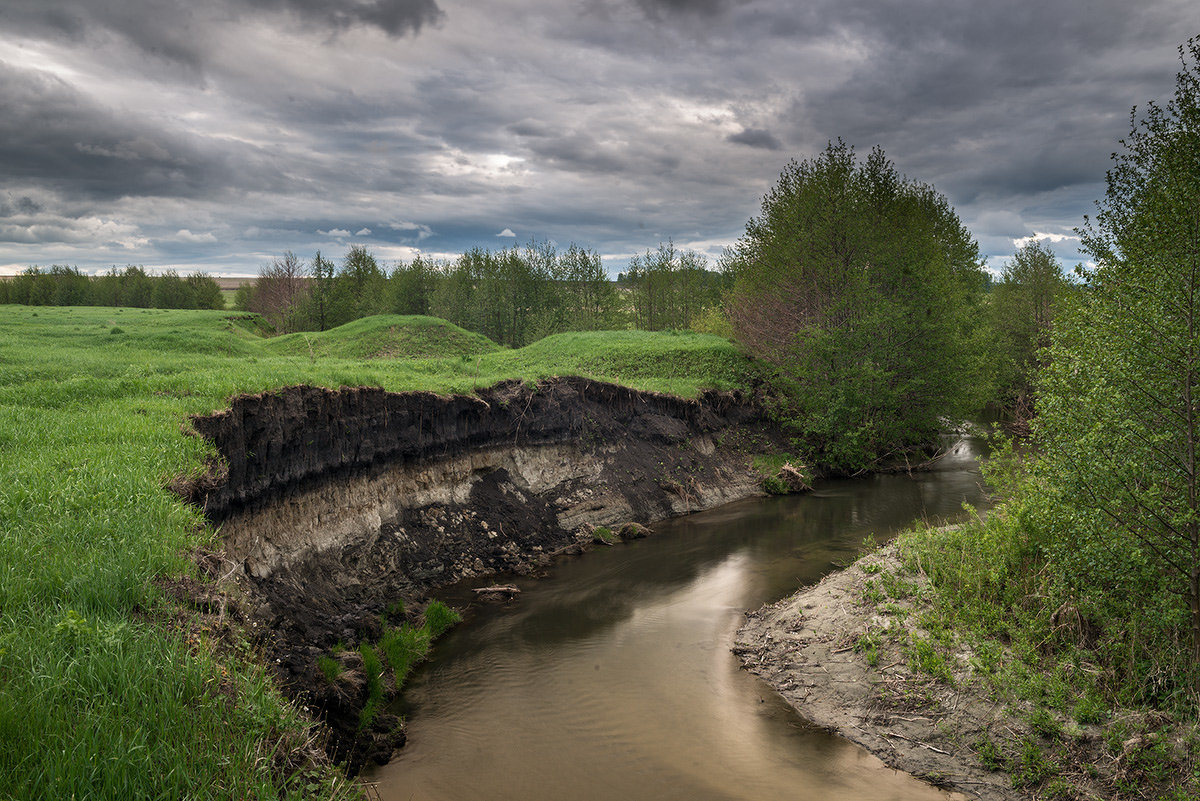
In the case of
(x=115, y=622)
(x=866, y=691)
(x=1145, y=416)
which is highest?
(x=1145, y=416)

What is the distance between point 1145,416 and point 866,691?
573 centimetres

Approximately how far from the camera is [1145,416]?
347 inches

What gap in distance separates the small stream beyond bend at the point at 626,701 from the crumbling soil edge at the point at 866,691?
0.31 metres

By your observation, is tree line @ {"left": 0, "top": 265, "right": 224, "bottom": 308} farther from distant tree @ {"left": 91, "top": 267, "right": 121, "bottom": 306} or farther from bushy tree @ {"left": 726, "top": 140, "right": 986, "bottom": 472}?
bushy tree @ {"left": 726, "top": 140, "right": 986, "bottom": 472}

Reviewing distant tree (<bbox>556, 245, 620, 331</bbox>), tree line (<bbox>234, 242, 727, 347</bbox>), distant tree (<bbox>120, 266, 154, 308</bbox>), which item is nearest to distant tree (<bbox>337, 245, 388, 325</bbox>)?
tree line (<bbox>234, 242, 727, 347</bbox>)

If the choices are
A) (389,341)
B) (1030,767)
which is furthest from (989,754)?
(389,341)

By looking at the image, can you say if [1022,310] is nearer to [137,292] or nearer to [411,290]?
[411,290]

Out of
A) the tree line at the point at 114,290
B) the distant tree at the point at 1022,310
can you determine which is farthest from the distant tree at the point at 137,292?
the distant tree at the point at 1022,310

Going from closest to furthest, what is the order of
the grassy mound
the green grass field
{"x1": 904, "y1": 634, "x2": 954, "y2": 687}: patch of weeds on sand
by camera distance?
the green grass field → {"x1": 904, "y1": 634, "x2": 954, "y2": 687}: patch of weeds on sand → the grassy mound

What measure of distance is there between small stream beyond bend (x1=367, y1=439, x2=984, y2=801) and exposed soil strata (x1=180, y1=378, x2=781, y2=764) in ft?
4.49

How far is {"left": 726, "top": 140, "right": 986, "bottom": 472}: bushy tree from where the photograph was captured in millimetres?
28547

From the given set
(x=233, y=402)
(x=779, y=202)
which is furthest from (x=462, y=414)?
(x=779, y=202)

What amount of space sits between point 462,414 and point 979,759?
15.3m

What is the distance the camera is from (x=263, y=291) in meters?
70.8
